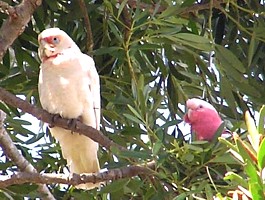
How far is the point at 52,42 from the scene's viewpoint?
161 cm

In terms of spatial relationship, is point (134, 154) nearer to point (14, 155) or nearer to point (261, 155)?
point (14, 155)

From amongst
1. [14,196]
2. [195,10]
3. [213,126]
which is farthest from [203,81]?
[14,196]

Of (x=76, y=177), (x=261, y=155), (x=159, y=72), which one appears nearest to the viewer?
(x=261, y=155)

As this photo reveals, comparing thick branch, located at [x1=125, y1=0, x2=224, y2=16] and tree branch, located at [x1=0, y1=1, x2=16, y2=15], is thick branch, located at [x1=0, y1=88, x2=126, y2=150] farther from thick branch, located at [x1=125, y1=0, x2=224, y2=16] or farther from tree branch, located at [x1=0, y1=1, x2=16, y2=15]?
thick branch, located at [x1=125, y1=0, x2=224, y2=16]

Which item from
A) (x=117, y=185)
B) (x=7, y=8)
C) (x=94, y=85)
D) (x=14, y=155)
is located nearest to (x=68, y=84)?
(x=94, y=85)

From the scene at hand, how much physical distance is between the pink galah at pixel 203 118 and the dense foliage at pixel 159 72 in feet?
0.11

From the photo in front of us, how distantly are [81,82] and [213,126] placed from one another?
0.98ft

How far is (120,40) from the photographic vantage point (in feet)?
4.97

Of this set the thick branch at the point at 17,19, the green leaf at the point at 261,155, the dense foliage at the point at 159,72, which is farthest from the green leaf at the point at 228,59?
the green leaf at the point at 261,155

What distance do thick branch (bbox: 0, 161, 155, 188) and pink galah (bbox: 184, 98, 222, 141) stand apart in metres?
0.35

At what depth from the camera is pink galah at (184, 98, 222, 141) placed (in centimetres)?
168

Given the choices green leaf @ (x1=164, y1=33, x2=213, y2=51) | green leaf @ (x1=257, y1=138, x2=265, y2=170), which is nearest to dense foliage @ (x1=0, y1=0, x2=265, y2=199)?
green leaf @ (x1=164, y1=33, x2=213, y2=51)

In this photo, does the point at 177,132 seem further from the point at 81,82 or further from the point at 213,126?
the point at 81,82

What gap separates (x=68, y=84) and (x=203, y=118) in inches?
11.8
